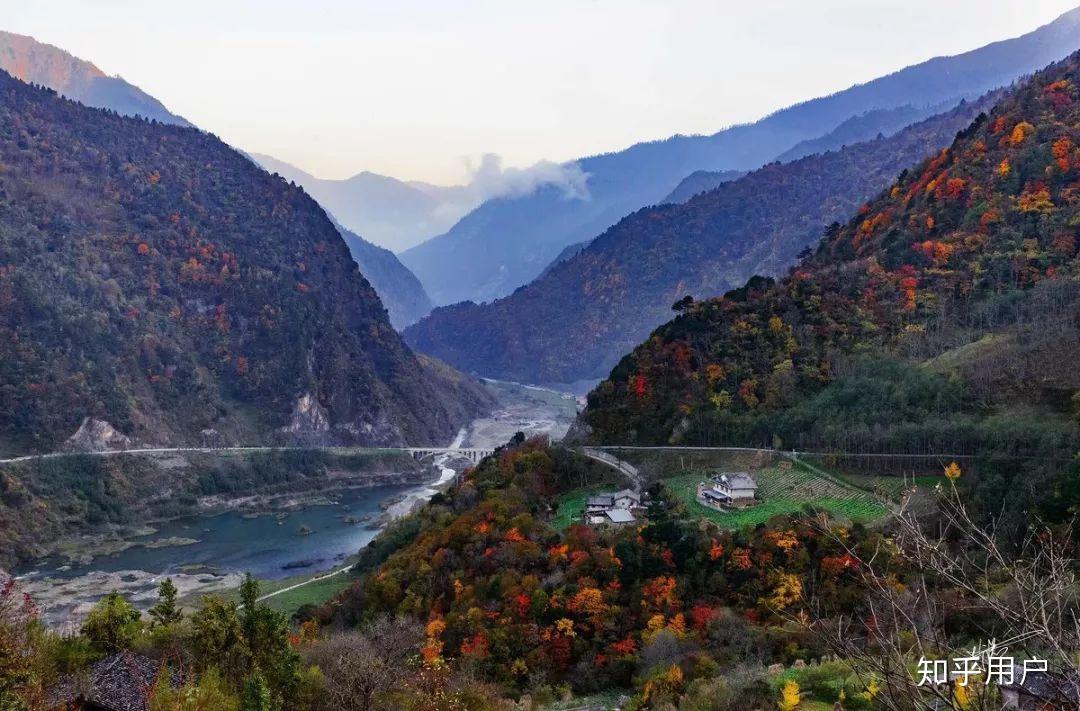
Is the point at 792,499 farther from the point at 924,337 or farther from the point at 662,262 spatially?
the point at 662,262

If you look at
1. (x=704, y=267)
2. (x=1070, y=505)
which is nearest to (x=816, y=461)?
(x=1070, y=505)

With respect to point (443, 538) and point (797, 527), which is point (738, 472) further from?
point (443, 538)

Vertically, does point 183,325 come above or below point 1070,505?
above

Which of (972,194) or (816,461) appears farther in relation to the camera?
(972,194)

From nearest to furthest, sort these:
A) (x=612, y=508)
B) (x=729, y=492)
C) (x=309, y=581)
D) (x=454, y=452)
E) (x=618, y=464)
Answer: (x=729, y=492) → (x=612, y=508) → (x=618, y=464) → (x=309, y=581) → (x=454, y=452)

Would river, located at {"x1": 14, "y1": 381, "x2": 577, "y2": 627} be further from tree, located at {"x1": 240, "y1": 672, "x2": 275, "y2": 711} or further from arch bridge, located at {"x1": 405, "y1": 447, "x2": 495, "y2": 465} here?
tree, located at {"x1": 240, "y1": 672, "x2": 275, "y2": 711}

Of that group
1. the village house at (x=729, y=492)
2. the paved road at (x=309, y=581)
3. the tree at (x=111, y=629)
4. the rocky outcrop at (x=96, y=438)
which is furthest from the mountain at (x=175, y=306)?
the village house at (x=729, y=492)

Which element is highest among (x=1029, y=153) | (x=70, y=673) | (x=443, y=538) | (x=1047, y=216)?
(x=1029, y=153)

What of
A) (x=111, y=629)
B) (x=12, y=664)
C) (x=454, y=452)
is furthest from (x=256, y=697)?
(x=454, y=452)
